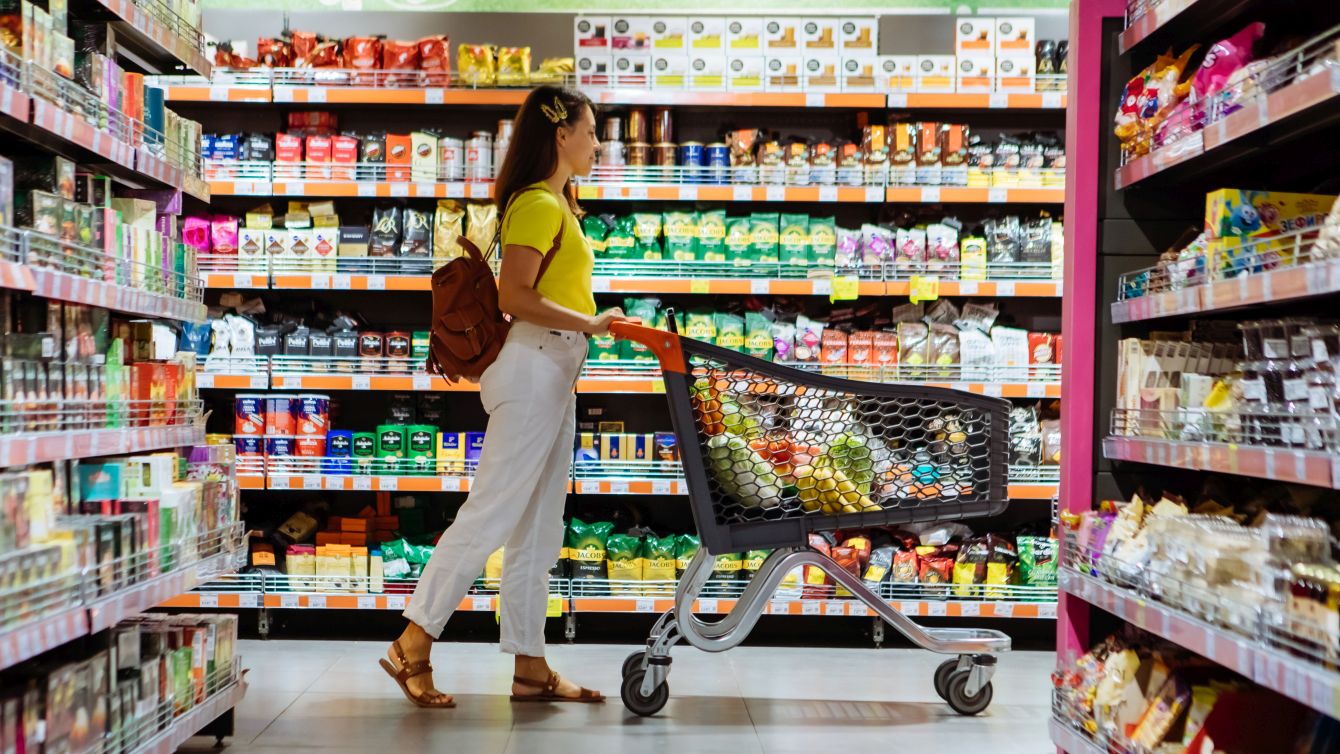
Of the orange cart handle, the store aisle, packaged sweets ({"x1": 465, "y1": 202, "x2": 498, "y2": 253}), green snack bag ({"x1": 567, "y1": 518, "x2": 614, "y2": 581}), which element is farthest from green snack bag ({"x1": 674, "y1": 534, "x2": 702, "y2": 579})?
the orange cart handle

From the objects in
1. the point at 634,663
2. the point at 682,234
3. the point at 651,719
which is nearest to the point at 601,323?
the point at 634,663

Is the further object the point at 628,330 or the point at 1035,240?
the point at 1035,240

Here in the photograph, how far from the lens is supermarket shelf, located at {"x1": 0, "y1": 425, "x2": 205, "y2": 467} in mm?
2027

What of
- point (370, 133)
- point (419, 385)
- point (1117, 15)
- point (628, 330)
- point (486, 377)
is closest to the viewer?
point (1117, 15)

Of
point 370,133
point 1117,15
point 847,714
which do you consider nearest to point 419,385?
point 370,133

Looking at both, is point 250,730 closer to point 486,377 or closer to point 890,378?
point 486,377

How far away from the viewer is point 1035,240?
4.57 metres

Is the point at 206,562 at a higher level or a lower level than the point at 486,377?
lower

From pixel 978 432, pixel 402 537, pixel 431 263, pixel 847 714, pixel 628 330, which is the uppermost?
pixel 431 263

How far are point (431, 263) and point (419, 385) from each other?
1.60 ft

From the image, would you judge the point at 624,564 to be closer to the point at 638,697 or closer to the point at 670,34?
the point at 638,697

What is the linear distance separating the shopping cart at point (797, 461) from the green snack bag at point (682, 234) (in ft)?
5.26

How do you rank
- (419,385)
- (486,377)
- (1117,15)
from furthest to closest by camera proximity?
1. (419,385)
2. (486,377)
3. (1117,15)

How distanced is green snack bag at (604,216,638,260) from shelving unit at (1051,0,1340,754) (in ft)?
7.18
